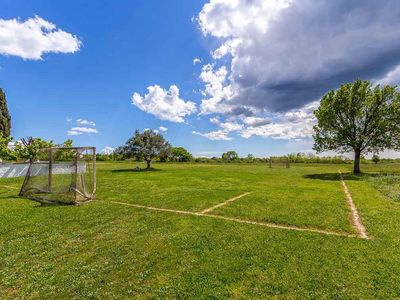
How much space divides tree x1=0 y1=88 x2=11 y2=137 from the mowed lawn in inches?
1407

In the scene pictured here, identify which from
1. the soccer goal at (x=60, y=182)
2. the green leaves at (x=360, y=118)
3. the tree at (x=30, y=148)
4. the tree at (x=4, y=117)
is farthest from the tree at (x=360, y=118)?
the tree at (x=4, y=117)

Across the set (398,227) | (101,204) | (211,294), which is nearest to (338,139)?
(398,227)

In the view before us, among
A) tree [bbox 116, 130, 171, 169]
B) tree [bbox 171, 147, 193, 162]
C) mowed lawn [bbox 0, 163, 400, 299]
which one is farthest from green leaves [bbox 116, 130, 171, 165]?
tree [bbox 171, 147, 193, 162]

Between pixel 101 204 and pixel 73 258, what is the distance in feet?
21.5

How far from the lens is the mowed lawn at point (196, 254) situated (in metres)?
4.76

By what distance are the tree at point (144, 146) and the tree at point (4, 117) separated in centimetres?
1900

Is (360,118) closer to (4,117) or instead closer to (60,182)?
(60,182)

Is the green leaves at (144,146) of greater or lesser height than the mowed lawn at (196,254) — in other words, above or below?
above

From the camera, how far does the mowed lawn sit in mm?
4758

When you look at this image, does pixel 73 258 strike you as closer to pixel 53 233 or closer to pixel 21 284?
pixel 21 284

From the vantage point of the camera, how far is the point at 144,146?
3625 centimetres

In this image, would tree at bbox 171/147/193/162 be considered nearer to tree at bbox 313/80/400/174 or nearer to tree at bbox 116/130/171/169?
tree at bbox 116/130/171/169

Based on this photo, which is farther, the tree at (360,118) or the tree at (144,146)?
the tree at (144,146)

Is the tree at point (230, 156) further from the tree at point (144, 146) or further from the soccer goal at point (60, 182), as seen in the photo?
the soccer goal at point (60, 182)
